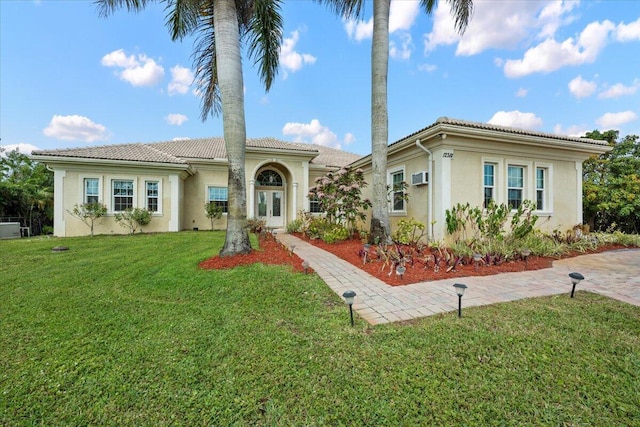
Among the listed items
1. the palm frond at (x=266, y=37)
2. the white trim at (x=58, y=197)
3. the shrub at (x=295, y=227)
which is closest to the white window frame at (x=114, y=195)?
the white trim at (x=58, y=197)

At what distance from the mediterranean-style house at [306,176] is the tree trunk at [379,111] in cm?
160

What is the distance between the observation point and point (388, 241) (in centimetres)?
769

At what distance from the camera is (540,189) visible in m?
9.47

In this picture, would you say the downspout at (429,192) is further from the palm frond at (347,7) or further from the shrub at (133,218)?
the shrub at (133,218)

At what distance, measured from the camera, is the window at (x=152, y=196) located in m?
13.0

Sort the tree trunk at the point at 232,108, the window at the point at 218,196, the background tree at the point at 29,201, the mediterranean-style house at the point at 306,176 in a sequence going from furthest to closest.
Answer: the background tree at the point at 29,201 < the window at the point at 218,196 < the mediterranean-style house at the point at 306,176 < the tree trunk at the point at 232,108

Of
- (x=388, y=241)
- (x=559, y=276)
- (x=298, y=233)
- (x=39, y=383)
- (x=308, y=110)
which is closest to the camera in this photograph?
(x=39, y=383)

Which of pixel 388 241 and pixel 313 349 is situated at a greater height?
pixel 388 241

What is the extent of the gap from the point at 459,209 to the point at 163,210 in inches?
530

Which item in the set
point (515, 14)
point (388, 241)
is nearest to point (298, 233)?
point (388, 241)

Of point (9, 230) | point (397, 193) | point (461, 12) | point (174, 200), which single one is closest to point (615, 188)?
point (397, 193)

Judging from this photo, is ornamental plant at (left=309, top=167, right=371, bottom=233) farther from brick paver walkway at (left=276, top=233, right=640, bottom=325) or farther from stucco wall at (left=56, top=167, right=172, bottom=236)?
stucco wall at (left=56, top=167, right=172, bottom=236)

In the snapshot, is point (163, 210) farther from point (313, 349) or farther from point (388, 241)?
point (313, 349)

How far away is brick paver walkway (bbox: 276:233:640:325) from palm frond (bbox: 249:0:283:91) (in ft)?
21.1
